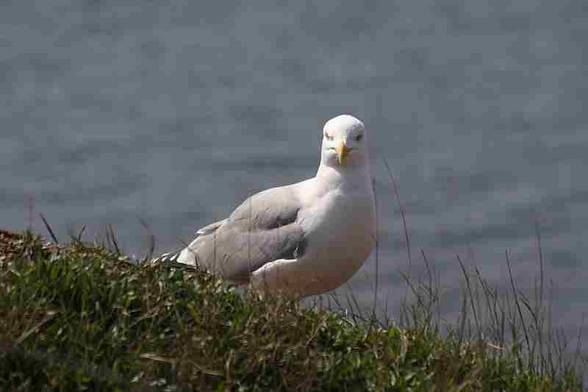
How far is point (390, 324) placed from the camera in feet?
21.6

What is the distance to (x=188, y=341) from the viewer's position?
223 inches

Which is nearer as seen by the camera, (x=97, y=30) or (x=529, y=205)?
(x=529, y=205)

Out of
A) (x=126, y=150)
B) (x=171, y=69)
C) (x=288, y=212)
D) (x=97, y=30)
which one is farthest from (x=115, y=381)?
(x=97, y=30)

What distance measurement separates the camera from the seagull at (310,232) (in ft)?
26.2

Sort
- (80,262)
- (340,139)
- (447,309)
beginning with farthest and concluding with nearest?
(447,309)
(340,139)
(80,262)

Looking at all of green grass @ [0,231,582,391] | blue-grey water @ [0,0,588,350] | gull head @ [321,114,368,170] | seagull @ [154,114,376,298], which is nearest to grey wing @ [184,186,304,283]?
seagull @ [154,114,376,298]

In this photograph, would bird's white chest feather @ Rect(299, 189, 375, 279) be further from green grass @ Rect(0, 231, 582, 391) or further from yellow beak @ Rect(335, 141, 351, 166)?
green grass @ Rect(0, 231, 582, 391)

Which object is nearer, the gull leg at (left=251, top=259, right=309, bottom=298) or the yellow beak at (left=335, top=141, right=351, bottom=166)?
the gull leg at (left=251, top=259, right=309, bottom=298)

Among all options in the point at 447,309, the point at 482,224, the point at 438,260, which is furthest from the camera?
the point at 482,224

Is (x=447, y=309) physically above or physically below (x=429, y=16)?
below

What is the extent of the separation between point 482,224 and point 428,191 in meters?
0.99

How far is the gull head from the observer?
8203 mm

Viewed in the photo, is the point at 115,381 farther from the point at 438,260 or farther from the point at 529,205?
the point at 529,205

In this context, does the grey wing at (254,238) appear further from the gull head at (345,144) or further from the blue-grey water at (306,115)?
the blue-grey water at (306,115)
